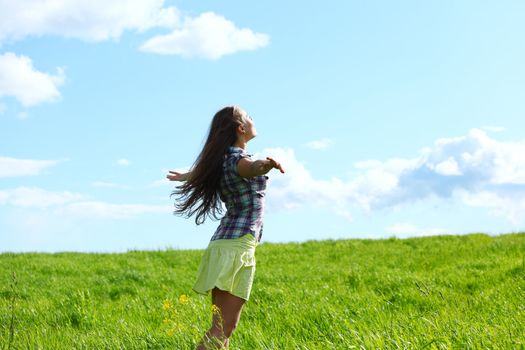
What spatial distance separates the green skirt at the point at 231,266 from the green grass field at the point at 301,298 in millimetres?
362

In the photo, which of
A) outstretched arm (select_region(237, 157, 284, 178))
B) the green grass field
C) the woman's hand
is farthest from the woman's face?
the green grass field

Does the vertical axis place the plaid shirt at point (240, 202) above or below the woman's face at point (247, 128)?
below

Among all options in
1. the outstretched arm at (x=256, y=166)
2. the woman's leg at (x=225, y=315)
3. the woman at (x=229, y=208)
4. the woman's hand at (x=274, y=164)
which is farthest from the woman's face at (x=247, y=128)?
the woman's leg at (x=225, y=315)

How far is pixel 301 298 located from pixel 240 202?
175 inches

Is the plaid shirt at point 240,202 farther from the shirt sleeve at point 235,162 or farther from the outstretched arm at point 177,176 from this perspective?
the outstretched arm at point 177,176

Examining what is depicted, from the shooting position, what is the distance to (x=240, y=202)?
5629 mm

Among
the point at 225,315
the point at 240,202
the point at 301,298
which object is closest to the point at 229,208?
the point at 240,202

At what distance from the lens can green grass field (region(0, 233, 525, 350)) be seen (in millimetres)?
5453

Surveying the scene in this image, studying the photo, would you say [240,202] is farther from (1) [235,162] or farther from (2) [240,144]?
(2) [240,144]

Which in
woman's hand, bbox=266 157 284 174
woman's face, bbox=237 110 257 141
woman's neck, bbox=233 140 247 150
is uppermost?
woman's face, bbox=237 110 257 141

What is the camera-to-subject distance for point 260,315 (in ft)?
25.3

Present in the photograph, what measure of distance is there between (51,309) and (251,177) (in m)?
5.59

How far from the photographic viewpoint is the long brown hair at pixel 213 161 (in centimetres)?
576

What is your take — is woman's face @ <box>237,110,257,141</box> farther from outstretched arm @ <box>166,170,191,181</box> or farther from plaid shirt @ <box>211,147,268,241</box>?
outstretched arm @ <box>166,170,191,181</box>
